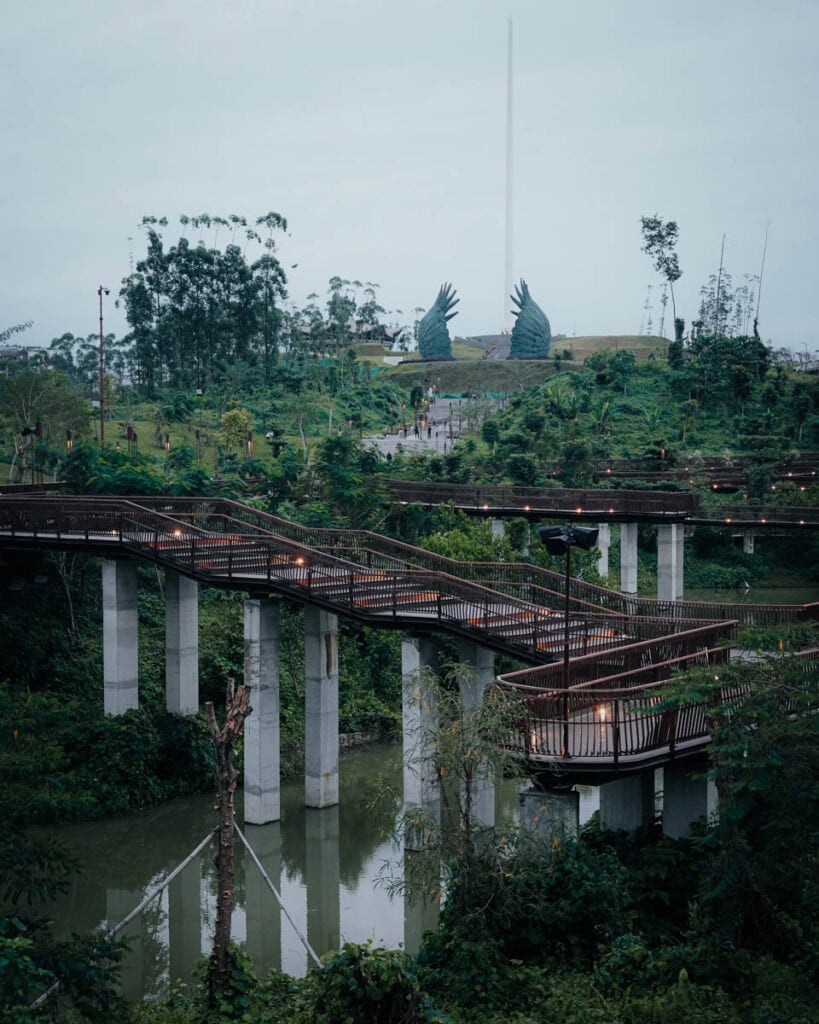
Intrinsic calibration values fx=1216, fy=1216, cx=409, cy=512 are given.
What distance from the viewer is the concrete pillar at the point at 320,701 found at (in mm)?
29453

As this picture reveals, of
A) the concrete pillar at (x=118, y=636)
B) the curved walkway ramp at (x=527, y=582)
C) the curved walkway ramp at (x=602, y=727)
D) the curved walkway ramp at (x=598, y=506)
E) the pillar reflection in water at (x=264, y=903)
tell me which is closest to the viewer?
the curved walkway ramp at (x=602, y=727)

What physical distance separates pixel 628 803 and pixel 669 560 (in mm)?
27293

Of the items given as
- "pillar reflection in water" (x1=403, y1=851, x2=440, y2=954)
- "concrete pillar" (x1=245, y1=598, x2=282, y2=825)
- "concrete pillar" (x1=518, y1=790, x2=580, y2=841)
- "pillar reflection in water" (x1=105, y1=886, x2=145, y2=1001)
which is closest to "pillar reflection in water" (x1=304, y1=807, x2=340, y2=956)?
"concrete pillar" (x1=245, y1=598, x2=282, y2=825)

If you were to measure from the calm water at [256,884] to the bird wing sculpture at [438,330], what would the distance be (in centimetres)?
10048

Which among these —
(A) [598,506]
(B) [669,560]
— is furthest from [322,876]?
(B) [669,560]

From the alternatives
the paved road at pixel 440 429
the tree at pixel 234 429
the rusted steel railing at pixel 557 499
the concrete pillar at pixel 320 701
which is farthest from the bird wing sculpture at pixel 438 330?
the concrete pillar at pixel 320 701

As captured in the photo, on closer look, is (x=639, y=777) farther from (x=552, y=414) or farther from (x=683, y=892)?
(x=552, y=414)

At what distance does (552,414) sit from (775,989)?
6827 cm

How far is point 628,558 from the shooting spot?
48.5 meters

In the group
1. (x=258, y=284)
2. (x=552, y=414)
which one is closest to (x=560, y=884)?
(x=552, y=414)

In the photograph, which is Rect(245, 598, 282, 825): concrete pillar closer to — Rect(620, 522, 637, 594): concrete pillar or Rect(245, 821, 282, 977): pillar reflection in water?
Rect(245, 821, 282, 977): pillar reflection in water

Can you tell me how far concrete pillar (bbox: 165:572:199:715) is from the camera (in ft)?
109

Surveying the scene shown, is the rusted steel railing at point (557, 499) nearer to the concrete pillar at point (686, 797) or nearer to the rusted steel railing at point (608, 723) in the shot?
the concrete pillar at point (686, 797)

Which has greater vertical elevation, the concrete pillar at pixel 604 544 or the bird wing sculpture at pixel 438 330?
the bird wing sculpture at pixel 438 330
